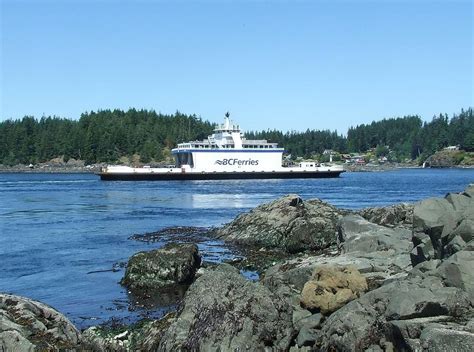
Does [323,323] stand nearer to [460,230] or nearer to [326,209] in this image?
[460,230]

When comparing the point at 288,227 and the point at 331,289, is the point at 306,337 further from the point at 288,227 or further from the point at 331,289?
the point at 288,227

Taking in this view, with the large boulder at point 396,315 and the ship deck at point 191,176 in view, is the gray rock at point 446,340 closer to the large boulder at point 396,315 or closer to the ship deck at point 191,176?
the large boulder at point 396,315

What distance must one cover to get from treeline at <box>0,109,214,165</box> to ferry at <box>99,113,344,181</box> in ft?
185

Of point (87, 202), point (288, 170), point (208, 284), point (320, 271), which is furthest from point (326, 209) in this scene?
point (288, 170)

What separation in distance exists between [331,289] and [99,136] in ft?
478

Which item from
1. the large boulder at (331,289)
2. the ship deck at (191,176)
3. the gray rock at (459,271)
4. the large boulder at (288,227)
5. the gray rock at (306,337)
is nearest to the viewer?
the gray rock at (459,271)

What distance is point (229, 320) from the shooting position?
372 inches

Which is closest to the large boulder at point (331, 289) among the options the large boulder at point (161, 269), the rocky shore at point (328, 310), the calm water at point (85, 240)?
the rocky shore at point (328, 310)

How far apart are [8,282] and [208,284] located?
406 inches

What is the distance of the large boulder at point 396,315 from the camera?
8328 millimetres

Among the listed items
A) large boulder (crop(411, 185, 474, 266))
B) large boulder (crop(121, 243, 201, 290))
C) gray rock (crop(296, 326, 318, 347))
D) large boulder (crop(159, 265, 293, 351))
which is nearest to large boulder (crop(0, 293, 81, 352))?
large boulder (crop(159, 265, 293, 351))

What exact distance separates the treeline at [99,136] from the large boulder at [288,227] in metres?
122

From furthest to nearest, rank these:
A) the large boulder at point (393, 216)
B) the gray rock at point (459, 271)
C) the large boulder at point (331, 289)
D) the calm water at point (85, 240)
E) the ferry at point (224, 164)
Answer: the ferry at point (224, 164)
the large boulder at point (393, 216)
the calm water at point (85, 240)
the large boulder at point (331, 289)
the gray rock at point (459, 271)

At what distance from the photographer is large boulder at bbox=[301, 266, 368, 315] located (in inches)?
410
